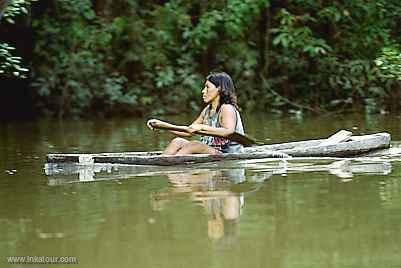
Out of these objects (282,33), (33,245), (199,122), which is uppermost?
(282,33)

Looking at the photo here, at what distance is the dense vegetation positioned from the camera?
17609mm

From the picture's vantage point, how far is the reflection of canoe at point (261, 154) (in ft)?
28.1

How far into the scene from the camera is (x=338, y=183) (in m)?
7.37

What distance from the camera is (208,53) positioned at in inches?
742

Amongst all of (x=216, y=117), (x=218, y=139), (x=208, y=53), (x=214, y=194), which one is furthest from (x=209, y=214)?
(x=208, y=53)

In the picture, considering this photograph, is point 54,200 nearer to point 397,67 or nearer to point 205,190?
point 205,190

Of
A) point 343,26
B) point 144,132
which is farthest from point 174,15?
point 144,132

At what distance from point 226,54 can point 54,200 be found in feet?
40.1

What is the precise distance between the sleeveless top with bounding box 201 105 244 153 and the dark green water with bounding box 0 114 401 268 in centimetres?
39

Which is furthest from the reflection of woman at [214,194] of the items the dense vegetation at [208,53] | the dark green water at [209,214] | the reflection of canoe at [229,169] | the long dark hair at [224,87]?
the dense vegetation at [208,53]

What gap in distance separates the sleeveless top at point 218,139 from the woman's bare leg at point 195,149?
0.14 m

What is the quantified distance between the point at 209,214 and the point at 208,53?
514 inches

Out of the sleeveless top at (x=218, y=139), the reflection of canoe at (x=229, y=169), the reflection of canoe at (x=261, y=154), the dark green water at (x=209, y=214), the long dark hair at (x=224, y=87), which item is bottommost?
the dark green water at (x=209, y=214)

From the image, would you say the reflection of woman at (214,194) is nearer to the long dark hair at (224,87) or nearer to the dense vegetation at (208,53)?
the long dark hair at (224,87)
